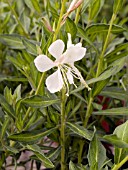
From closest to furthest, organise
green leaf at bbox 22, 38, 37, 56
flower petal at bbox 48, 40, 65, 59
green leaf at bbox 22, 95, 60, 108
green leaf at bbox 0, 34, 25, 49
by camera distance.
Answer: flower petal at bbox 48, 40, 65, 59 → green leaf at bbox 22, 95, 60, 108 → green leaf at bbox 22, 38, 37, 56 → green leaf at bbox 0, 34, 25, 49

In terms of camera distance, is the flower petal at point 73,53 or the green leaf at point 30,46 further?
the green leaf at point 30,46

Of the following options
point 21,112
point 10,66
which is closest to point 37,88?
point 21,112

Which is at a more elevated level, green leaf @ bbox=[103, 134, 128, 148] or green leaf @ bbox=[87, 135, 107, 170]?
green leaf @ bbox=[103, 134, 128, 148]

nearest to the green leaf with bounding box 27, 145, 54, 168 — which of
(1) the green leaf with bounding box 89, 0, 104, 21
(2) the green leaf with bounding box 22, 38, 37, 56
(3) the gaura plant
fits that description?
(3) the gaura plant

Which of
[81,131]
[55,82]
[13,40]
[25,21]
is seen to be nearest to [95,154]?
[81,131]

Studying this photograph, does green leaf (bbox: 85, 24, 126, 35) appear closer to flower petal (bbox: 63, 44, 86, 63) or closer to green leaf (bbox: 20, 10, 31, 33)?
flower petal (bbox: 63, 44, 86, 63)

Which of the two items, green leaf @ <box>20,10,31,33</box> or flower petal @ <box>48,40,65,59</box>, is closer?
flower petal @ <box>48,40,65,59</box>

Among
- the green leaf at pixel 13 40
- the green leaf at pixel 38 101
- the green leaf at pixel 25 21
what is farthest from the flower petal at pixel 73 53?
the green leaf at pixel 25 21

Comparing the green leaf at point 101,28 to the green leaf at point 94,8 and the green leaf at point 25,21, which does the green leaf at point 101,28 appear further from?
the green leaf at point 25,21

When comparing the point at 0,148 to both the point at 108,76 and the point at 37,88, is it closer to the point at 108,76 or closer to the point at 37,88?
the point at 37,88
